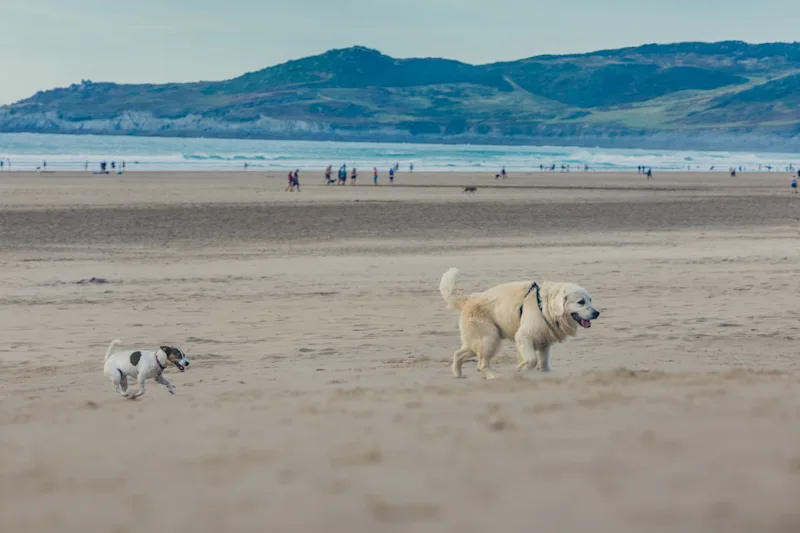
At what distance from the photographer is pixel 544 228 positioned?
24.0 m

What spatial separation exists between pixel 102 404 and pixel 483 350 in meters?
2.86

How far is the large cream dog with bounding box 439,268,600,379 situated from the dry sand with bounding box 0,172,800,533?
1.29 ft

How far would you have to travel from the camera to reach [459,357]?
804 cm

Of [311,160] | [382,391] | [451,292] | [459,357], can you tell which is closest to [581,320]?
[459,357]

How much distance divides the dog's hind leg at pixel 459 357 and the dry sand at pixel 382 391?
0.69 feet

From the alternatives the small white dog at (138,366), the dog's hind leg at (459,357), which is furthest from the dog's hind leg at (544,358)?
the small white dog at (138,366)

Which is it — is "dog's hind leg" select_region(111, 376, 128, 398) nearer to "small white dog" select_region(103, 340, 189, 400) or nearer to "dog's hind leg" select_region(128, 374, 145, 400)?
"small white dog" select_region(103, 340, 189, 400)

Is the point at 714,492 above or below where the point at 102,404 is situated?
above

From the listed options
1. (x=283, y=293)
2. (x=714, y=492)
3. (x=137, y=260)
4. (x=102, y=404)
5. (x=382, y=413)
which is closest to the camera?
(x=714, y=492)

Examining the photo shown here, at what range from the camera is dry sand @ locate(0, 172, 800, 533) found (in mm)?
3861

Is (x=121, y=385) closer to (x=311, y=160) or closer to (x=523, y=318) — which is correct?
(x=523, y=318)

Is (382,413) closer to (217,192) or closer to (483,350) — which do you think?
(483,350)

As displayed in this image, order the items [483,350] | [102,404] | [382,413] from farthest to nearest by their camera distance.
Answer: [483,350]
[102,404]
[382,413]

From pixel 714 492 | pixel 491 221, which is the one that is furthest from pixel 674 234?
pixel 714 492
